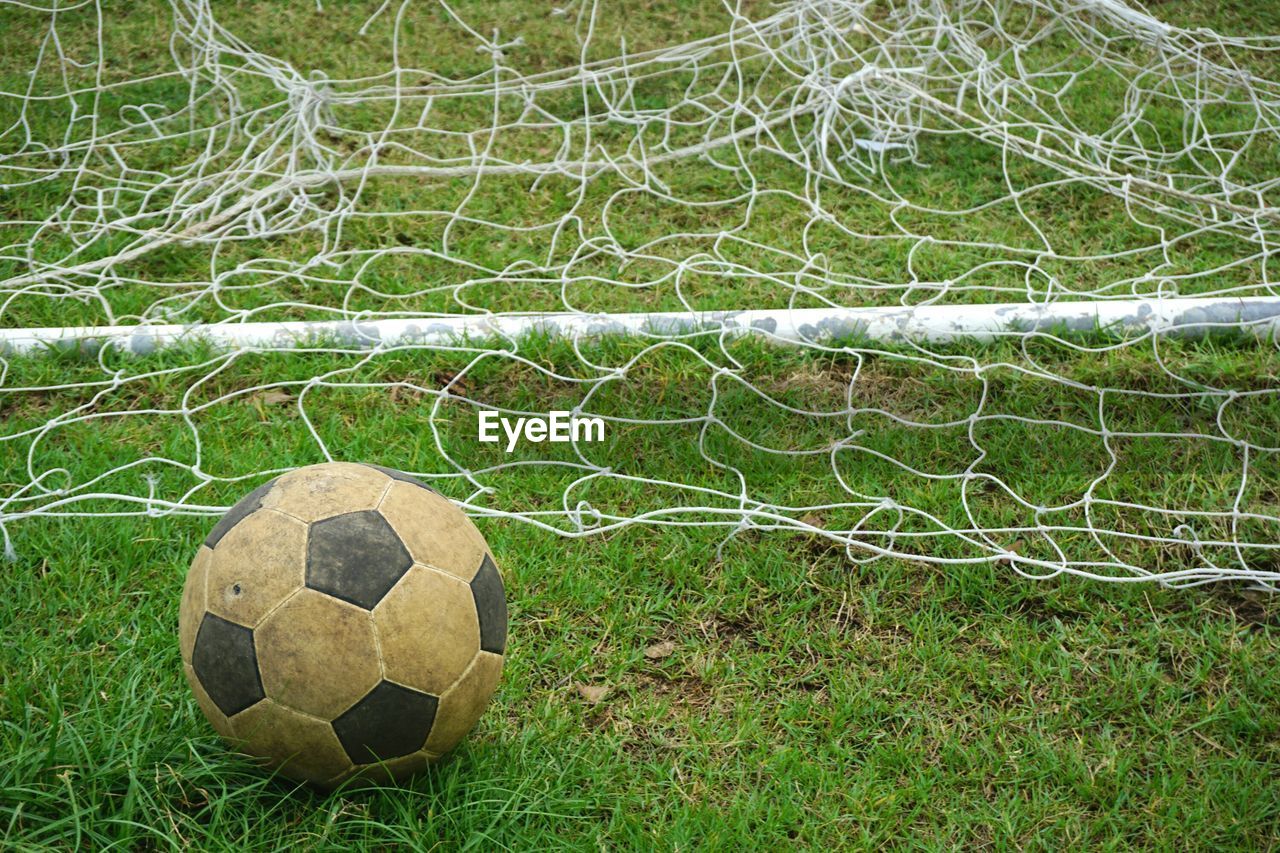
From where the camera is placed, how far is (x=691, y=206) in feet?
15.3

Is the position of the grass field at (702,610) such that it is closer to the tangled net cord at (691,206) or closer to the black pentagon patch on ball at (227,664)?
the tangled net cord at (691,206)

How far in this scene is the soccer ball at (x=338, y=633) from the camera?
2129mm

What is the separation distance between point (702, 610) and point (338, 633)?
1118 mm

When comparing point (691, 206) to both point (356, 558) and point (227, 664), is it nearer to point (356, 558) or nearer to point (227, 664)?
point (356, 558)

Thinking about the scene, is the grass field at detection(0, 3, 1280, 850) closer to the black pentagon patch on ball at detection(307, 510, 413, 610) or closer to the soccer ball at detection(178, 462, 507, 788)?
the soccer ball at detection(178, 462, 507, 788)

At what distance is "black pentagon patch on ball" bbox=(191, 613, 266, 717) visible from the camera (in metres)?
2.14

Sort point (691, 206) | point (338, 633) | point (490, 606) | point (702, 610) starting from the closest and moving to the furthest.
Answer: point (338, 633), point (490, 606), point (702, 610), point (691, 206)

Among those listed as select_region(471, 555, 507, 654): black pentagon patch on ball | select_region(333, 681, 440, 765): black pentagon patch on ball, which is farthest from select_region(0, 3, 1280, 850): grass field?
select_region(471, 555, 507, 654): black pentagon patch on ball

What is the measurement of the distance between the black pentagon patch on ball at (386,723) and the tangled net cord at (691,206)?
98 cm

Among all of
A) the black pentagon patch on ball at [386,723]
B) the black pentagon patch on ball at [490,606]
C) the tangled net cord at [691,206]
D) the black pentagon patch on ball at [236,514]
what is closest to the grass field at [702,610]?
the tangled net cord at [691,206]

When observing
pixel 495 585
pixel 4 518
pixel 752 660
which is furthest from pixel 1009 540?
pixel 4 518

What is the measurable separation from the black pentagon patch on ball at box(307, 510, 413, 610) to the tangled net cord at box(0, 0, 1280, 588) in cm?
88

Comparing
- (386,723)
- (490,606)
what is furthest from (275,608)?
(490,606)

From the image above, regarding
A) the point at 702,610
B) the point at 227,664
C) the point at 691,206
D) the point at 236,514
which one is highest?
the point at 236,514
